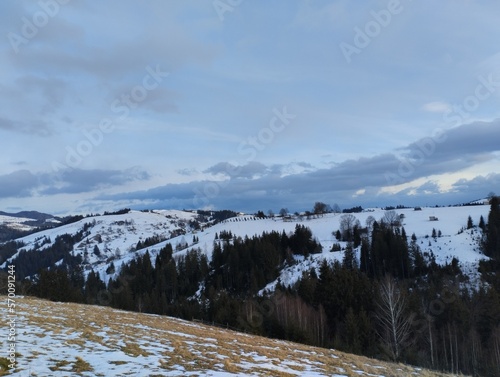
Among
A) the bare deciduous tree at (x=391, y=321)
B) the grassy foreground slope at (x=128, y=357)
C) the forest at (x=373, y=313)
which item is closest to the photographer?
the grassy foreground slope at (x=128, y=357)

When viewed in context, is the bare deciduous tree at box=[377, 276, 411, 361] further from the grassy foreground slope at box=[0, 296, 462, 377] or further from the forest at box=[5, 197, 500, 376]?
the grassy foreground slope at box=[0, 296, 462, 377]

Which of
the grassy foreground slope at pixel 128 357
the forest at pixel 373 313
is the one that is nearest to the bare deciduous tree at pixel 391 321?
the forest at pixel 373 313

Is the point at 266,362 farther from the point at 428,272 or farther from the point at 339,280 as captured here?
the point at 428,272

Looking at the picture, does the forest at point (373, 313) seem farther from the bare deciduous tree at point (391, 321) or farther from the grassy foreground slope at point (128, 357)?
the grassy foreground slope at point (128, 357)

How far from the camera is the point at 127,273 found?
145625 mm

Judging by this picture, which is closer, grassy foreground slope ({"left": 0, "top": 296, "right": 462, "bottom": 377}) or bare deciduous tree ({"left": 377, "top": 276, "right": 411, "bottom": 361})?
grassy foreground slope ({"left": 0, "top": 296, "right": 462, "bottom": 377})

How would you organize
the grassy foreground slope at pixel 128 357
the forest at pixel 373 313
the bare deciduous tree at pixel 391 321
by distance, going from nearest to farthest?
the grassy foreground slope at pixel 128 357
the bare deciduous tree at pixel 391 321
the forest at pixel 373 313

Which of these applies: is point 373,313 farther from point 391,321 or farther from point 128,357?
point 128,357

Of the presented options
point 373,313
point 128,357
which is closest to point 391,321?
point 373,313

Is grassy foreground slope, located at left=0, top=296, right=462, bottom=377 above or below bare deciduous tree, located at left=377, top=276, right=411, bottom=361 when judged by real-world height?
above

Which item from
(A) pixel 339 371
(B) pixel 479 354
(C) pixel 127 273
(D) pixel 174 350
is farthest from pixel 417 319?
(C) pixel 127 273

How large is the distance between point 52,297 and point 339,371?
6246cm

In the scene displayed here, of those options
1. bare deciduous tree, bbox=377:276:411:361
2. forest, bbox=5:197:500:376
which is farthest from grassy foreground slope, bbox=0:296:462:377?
bare deciduous tree, bbox=377:276:411:361

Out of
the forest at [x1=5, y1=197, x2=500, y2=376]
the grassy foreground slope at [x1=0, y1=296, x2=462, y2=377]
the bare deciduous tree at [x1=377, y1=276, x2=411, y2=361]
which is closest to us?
the grassy foreground slope at [x1=0, y1=296, x2=462, y2=377]
